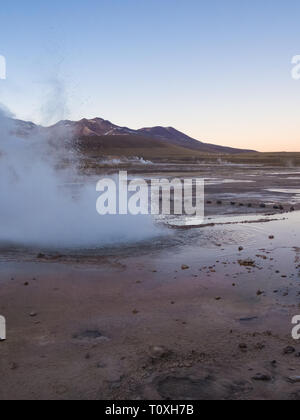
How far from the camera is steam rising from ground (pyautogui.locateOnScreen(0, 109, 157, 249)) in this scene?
11031 mm

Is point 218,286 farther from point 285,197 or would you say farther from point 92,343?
point 285,197

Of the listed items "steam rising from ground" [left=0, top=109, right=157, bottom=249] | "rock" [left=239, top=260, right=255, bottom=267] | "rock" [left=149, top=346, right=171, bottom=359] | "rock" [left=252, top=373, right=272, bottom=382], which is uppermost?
"steam rising from ground" [left=0, top=109, right=157, bottom=249]

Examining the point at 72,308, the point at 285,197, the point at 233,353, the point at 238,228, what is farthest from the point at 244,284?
the point at 285,197

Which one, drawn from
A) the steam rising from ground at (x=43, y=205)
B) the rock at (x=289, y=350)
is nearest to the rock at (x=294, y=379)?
the rock at (x=289, y=350)

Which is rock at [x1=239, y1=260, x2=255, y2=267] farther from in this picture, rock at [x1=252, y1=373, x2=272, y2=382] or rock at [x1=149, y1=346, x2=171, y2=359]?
rock at [x1=252, y1=373, x2=272, y2=382]

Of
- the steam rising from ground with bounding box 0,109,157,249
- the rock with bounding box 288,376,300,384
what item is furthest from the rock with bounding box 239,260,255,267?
the rock with bounding box 288,376,300,384

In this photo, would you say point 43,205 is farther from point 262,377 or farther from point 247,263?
point 262,377

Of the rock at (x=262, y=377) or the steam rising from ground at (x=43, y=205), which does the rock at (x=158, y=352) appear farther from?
the steam rising from ground at (x=43, y=205)

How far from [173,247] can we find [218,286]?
118 inches

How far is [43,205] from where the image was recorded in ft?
42.8

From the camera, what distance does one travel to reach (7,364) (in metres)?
4.39

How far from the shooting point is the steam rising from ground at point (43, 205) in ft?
36.2

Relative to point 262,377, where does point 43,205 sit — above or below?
above

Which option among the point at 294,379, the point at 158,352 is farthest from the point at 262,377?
the point at 158,352
